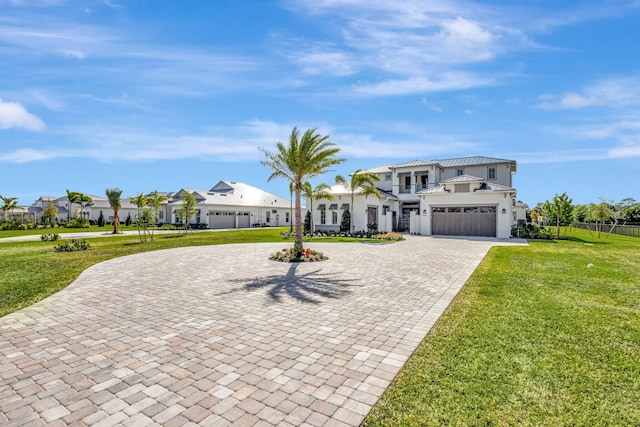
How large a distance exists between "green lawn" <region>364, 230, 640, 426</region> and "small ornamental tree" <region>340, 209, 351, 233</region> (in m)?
20.8

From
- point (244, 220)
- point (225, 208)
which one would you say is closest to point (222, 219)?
point (225, 208)

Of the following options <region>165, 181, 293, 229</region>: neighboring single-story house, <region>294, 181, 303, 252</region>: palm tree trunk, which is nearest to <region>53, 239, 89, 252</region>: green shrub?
<region>294, 181, 303, 252</region>: palm tree trunk

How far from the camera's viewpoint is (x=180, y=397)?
11.7 feet

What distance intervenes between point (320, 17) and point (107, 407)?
37.5 feet

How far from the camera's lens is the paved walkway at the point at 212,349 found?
133 inches

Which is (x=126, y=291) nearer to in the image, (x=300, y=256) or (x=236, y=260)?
(x=236, y=260)

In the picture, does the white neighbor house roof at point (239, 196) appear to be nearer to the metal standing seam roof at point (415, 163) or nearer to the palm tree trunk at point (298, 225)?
the metal standing seam roof at point (415, 163)

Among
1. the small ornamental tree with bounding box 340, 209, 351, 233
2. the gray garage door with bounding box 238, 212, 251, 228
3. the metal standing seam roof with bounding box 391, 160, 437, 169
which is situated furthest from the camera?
the gray garage door with bounding box 238, 212, 251, 228

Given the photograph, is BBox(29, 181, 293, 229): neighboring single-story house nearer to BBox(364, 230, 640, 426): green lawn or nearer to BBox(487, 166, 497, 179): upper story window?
BBox(487, 166, 497, 179): upper story window

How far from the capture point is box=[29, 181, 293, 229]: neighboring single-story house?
133 feet

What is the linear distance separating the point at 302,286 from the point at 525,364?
5.60 meters

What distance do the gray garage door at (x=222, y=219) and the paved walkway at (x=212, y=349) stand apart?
31731mm

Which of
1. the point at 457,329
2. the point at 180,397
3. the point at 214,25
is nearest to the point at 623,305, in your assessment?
the point at 457,329

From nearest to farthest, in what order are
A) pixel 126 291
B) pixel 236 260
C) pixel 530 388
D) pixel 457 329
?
pixel 530 388 → pixel 457 329 → pixel 126 291 → pixel 236 260
